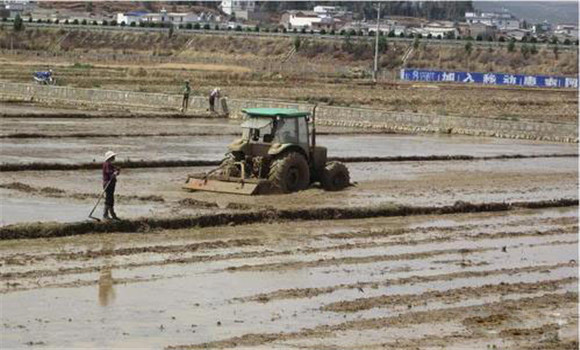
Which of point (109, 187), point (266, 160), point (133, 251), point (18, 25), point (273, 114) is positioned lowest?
point (18, 25)

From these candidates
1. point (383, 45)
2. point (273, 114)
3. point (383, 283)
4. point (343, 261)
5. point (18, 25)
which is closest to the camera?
point (383, 283)

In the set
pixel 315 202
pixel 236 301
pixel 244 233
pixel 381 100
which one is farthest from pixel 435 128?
pixel 236 301

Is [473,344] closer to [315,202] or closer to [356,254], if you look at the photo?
[356,254]

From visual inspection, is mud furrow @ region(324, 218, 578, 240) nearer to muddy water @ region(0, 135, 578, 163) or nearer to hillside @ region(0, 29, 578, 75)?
muddy water @ region(0, 135, 578, 163)

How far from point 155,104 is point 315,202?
27014 mm

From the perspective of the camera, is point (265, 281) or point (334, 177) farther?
point (334, 177)

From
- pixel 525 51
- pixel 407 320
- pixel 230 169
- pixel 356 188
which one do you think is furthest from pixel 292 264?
pixel 525 51

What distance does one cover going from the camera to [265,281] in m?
15.4

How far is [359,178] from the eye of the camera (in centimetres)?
2691

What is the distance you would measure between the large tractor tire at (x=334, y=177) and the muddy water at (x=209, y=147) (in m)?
5.21

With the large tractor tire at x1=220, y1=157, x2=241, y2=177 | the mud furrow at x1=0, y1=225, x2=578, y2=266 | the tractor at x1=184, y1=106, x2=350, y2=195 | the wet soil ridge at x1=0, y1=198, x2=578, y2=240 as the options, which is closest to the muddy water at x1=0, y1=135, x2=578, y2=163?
the large tractor tire at x1=220, y1=157, x2=241, y2=177

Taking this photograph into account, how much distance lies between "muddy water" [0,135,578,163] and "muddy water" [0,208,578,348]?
9501 millimetres

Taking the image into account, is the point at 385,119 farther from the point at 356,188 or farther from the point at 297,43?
the point at 297,43

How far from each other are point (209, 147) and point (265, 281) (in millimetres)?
17258
